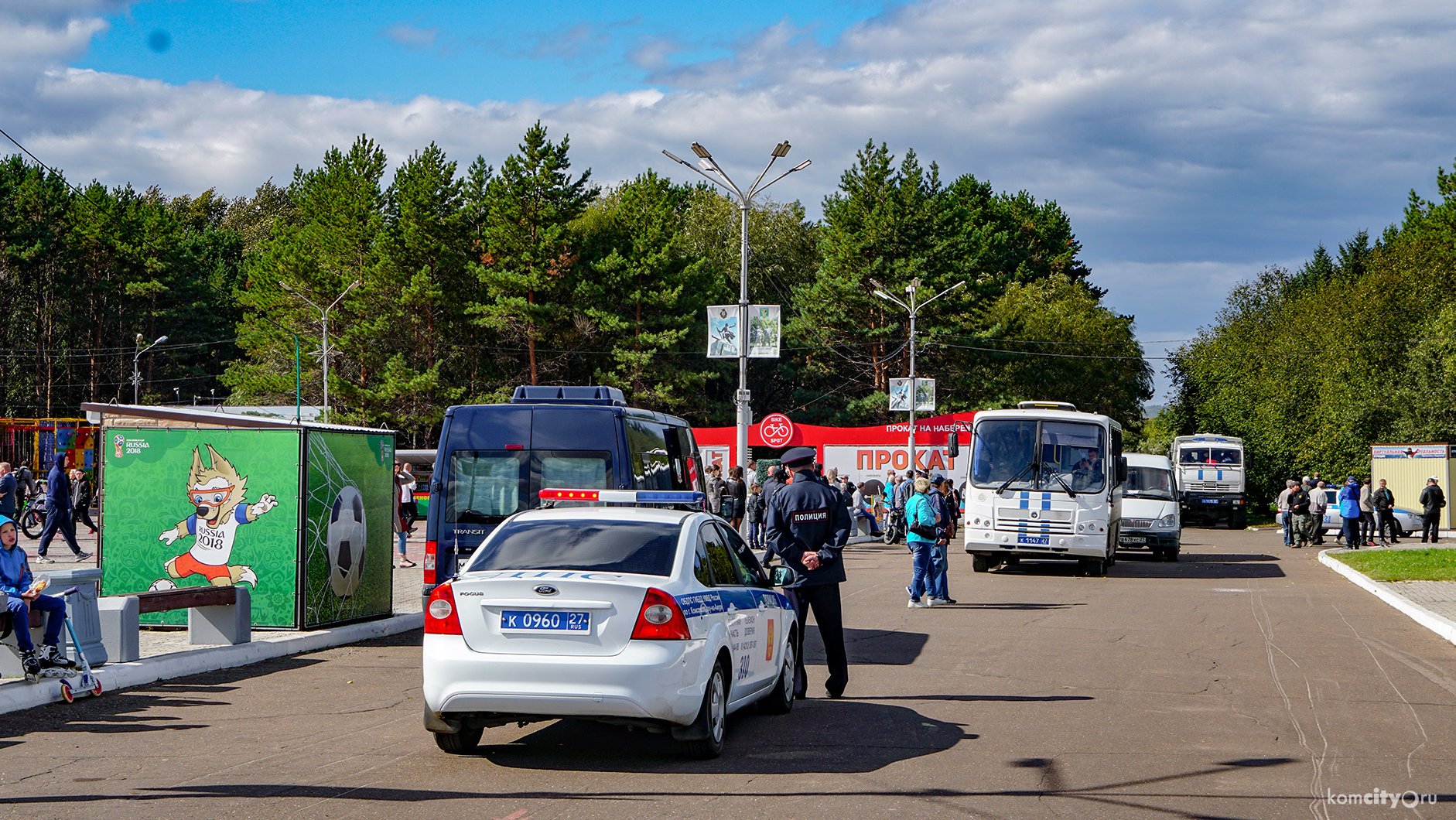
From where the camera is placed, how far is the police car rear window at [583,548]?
7.41 meters

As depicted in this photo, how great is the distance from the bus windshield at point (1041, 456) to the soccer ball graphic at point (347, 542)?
1174 centimetres

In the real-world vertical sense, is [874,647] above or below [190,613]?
below

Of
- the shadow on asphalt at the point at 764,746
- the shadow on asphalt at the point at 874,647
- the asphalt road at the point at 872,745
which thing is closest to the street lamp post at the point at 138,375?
the shadow on asphalt at the point at 874,647

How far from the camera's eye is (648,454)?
13688 millimetres

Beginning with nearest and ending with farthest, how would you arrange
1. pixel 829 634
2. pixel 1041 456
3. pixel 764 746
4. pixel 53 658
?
pixel 764 746 < pixel 53 658 < pixel 829 634 < pixel 1041 456

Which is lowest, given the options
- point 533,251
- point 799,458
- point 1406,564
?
point 1406,564

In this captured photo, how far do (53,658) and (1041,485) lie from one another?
16.3 meters

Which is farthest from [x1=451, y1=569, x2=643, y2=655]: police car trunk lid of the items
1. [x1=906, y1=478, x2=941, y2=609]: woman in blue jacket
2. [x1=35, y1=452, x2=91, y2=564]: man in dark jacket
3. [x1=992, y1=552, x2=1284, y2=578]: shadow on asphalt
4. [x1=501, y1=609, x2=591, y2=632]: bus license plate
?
[x1=35, y1=452, x2=91, y2=564]: man in dark jacket

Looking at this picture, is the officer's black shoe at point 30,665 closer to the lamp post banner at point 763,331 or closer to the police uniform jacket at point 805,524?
the police uniform jacket at point 805,524

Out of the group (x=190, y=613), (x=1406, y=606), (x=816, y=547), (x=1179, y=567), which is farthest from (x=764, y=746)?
(x=1179, y=567)

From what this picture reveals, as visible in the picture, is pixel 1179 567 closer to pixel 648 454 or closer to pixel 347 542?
pixel 648 454

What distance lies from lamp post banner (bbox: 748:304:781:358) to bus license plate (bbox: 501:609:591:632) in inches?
852

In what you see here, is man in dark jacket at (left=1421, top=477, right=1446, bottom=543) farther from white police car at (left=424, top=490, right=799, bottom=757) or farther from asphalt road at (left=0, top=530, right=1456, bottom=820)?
white police car at (left=424, top=490, right=799, bottom=757)

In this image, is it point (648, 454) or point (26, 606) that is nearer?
point (26, 606)
